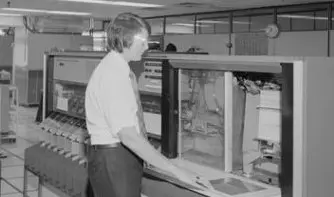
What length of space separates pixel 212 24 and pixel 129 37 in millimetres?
11217

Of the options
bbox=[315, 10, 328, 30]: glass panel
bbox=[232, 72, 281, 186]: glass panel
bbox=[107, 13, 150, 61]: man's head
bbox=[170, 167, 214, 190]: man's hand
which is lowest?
bbox=[170, 167, 214, 190]: man's hand

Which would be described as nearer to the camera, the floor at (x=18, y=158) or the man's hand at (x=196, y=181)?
the man's hand at (x=196, y=181)

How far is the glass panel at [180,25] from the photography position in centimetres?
1415

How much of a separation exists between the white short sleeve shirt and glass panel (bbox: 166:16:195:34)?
11818 mm

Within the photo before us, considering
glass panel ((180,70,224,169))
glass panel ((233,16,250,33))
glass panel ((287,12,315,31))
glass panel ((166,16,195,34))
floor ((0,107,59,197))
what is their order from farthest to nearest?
glass panel ((166,16,195,34)) < glass panel ((233,16,250,33)) < glass panel ((287,12,315,31)) < floor ((0,107,59,197)) < glass panel ((180,70,224,169))

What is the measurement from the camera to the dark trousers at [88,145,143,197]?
2.38 metres

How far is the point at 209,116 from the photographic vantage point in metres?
3.02

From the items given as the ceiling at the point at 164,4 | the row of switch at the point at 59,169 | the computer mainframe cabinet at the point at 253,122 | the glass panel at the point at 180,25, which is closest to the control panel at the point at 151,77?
the computer mainframe cabinet at the point at 253,122

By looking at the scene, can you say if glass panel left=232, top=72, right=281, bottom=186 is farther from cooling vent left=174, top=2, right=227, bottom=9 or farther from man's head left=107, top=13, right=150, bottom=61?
cooling vent left=174, top=2, right=227, bottom=9

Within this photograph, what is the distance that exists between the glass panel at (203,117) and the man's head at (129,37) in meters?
0.66

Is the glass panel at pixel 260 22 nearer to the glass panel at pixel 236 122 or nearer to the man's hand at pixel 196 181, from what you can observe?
the glass panel at pixel 236 122

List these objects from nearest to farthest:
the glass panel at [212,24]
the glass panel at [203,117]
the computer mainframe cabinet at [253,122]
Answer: the computer mainframe cabinet at [253,122] → the glass panel at [203,117] → the glass panel at [212,24]

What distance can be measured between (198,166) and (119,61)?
3.26 ft

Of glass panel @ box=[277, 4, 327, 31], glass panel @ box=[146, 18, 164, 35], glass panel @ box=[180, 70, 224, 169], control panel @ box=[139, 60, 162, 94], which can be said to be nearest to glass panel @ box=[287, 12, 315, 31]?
glass panel @ box=[277, 4, 327, 31]
